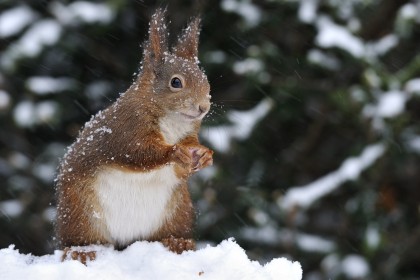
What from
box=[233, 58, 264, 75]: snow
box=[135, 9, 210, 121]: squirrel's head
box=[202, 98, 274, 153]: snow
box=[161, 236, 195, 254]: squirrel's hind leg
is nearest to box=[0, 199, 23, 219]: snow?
box=[202, 98, 274, 153]: snow

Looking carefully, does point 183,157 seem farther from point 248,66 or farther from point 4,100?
point 4,100

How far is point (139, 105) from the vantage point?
5.65ft

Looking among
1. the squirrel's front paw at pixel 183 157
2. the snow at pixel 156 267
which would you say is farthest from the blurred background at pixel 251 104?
the snow at pixel 156 267

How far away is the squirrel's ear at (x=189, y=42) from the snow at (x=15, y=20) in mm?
1804

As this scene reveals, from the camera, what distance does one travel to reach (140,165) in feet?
5.38

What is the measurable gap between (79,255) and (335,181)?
2231 mm

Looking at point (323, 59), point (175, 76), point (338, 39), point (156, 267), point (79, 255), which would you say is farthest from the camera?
point (323, 59)

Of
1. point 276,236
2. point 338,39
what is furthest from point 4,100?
point 338,39

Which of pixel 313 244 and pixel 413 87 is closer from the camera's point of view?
pixel 413 87

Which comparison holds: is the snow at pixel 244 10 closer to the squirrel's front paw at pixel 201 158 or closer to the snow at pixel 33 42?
the snow at pixel 33 42

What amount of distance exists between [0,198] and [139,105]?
2.04 m

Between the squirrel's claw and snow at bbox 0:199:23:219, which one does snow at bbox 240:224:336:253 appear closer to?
snow at bbox 0:199:23:219

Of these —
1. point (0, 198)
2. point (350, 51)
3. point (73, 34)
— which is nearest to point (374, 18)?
point (350, 51)

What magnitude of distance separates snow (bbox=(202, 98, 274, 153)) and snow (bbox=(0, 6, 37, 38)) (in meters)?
0.93
